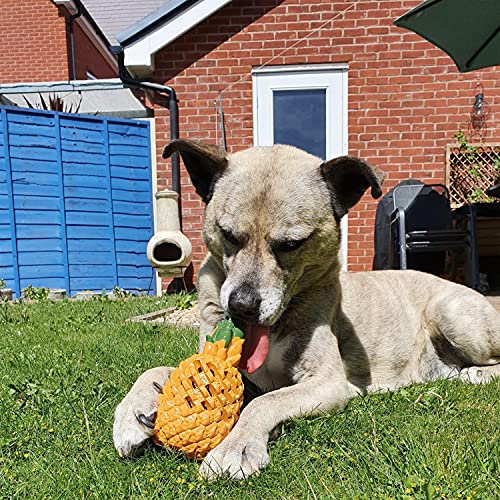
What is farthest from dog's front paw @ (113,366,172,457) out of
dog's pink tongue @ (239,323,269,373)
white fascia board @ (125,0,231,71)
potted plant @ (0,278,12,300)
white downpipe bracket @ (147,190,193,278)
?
white fascia board @ (125,0,231,71)

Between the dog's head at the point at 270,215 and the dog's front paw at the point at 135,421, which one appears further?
the dog's head at the point at 270,215

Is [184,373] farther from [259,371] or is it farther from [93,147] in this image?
[93,147]

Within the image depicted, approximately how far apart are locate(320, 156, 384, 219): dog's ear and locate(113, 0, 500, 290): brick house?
16.5ft

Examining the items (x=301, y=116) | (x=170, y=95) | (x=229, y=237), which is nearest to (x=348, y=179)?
(x=229, y=237)

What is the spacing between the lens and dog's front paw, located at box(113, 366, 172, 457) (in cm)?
179

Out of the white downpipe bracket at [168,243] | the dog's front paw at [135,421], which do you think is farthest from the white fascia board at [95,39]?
the dog's front paw at [135,421]

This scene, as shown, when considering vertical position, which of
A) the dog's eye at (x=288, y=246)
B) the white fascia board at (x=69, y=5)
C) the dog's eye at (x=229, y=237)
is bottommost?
the dog's eye at (x=288, y=246)

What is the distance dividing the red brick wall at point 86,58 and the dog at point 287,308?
47.7 feet

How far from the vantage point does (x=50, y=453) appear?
1839mm

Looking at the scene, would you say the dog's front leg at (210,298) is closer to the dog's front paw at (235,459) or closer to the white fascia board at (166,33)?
the dog's front paw at (235,459)

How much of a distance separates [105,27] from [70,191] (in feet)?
45.5

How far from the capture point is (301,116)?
24.4 ft

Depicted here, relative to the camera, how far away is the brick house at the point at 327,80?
7.27 metres

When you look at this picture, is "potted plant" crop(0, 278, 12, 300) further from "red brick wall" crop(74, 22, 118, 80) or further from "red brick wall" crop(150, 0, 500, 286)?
"red brick wall" crop(74, 22, 118, 80)
